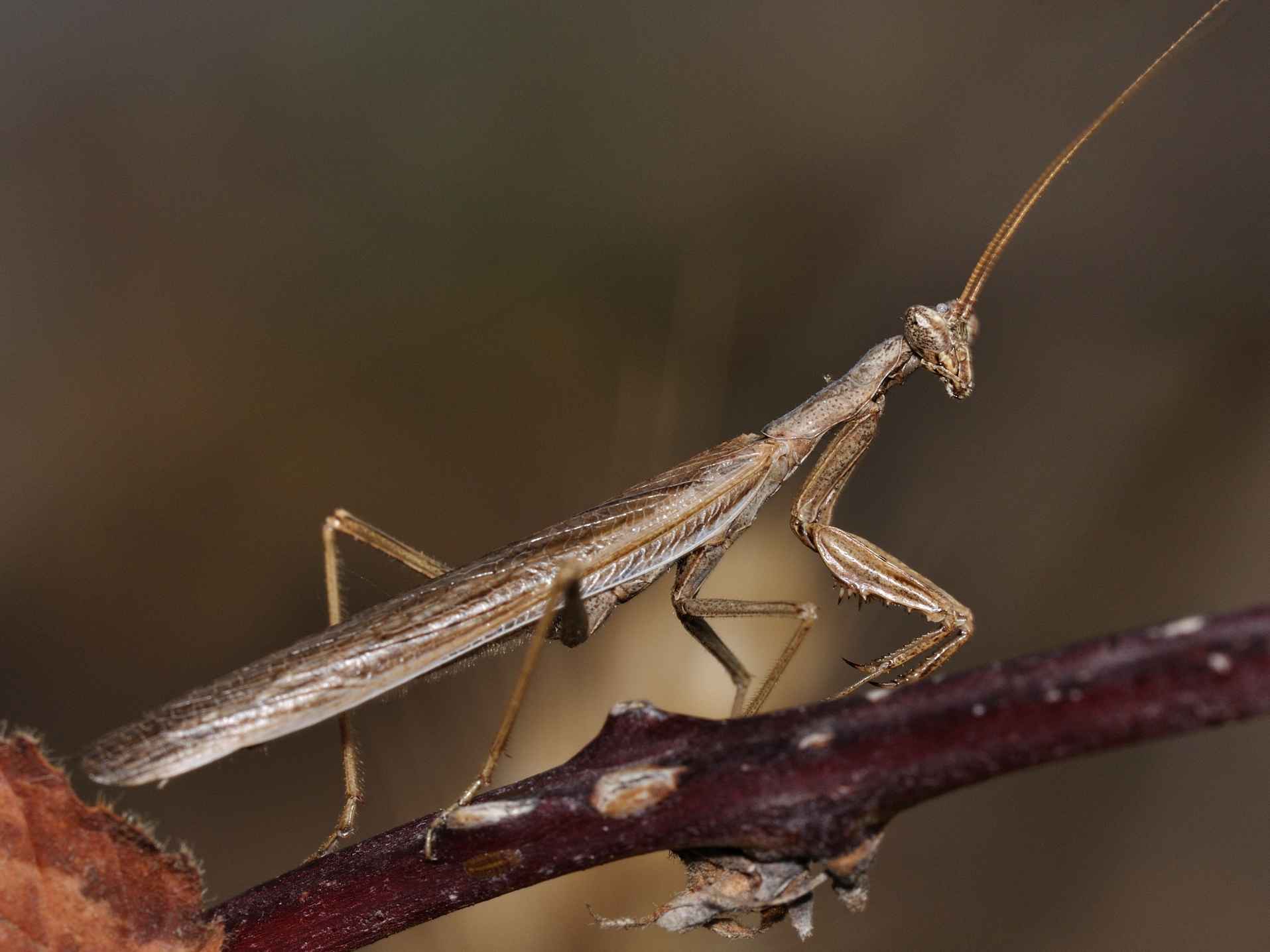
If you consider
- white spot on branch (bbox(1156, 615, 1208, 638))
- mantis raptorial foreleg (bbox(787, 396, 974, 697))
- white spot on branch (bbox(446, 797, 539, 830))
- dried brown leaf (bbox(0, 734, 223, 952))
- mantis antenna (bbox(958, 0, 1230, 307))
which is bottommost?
white spot on branch (bbox(1156, 615, 1208, 638))

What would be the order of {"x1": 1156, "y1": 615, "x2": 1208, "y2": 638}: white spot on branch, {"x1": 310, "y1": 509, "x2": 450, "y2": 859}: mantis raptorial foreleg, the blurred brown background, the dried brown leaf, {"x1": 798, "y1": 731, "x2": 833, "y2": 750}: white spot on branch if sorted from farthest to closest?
the blurred brown background
{"x1": 310, "y1": 509, "x2": 450, "y2": 859}: mantis raptorial foreleg
the dried brown leaf
{"x1": 798, "y1": 731, "x2": 833, "y2": 750}: white spot on branch
{"x1": 1156, "y1": 615, "x2": 1208, "y2": 638}: white spot on branch

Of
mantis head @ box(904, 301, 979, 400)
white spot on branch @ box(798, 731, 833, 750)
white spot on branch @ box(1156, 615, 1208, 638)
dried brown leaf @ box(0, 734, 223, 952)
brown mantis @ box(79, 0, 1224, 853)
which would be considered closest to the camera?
white spot on branch @ box(1156, 615, 1208, 638)

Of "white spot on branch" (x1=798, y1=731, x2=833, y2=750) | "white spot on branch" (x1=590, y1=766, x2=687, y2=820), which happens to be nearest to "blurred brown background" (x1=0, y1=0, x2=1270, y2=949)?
"white spot on branch" (x1=590, y1=766, x2=687, y2=820)

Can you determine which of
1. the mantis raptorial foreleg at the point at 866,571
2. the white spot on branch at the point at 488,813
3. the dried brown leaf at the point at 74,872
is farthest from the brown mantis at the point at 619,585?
the white spot on branch at the point at 488,813

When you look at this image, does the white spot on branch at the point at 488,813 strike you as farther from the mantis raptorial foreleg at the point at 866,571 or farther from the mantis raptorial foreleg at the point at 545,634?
the mantis raptorial foreleg at the point at 866,571

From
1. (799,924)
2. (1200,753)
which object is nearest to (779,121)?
(1200,753)

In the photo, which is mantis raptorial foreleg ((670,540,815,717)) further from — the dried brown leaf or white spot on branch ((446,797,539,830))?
the dried brown leaf

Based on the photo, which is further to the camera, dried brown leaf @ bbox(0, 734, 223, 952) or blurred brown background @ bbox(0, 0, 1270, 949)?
blurred brown background @ bbox(0, 0, 1270, 949)
